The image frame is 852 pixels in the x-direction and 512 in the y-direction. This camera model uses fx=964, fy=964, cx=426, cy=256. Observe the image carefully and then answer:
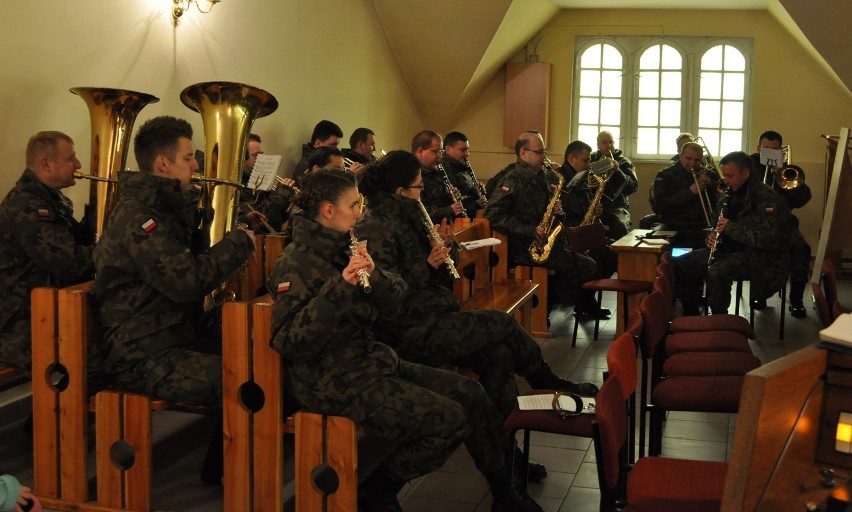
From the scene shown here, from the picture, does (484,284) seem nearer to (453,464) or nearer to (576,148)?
(453,464)

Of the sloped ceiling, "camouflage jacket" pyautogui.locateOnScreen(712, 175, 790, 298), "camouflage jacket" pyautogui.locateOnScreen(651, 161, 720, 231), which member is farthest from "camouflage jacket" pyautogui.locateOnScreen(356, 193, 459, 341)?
the sloped ceiling

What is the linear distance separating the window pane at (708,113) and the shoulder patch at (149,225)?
430 inches

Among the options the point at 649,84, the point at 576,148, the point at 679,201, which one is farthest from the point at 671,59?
the point at 679,201

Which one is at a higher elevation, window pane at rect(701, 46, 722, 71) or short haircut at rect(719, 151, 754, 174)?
window pane at rect(701, 46, 722, 71)

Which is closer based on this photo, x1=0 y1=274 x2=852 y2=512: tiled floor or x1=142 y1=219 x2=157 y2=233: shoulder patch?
x1=142 y1=219 x2=157 y2=233: shoulder patch

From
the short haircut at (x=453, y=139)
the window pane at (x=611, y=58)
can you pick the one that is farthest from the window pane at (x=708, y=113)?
the short haircut at (x=453, y=139)

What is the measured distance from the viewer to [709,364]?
15.0ft

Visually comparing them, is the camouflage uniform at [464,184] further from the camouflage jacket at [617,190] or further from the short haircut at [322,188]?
the short haircut at [322,188]

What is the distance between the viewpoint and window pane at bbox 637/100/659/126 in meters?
13.5

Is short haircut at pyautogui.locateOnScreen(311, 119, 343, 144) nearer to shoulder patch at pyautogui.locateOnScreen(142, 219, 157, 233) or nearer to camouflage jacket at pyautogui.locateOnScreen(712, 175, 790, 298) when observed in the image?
camouflage jacket at pyautogui.locateOnScreen(712, 175, 790, 298)

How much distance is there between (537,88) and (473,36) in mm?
2141

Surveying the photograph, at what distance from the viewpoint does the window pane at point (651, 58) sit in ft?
44.0

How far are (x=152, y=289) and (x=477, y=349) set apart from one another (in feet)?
5.09

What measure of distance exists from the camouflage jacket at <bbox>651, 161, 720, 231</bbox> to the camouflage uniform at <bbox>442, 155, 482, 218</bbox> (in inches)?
72.0
